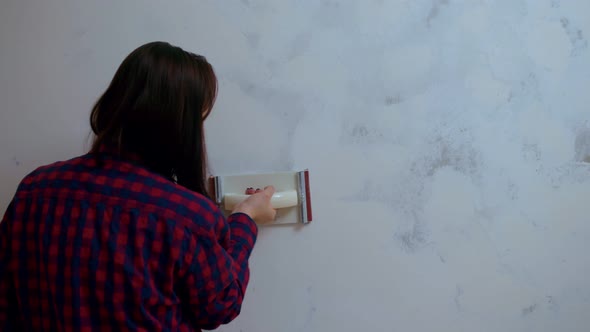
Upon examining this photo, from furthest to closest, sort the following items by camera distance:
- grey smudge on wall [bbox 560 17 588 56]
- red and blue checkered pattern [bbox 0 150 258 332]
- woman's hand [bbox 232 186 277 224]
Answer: grey smudge on wall [bbox 560 17 588 56] → woman's hand [bbox 232 186 277 224] → red and blue checkered pattern [bbox 0 150 258 332]

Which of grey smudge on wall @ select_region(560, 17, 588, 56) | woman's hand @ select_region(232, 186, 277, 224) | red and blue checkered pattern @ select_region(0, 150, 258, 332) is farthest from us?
grey smudge on wall @ select_region(560, 17, 588, 56)

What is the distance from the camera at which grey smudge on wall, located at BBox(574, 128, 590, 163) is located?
34.4 inches

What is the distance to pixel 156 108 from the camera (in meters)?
0.56

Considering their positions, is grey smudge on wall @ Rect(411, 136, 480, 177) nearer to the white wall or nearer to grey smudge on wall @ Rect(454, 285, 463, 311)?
the white wall

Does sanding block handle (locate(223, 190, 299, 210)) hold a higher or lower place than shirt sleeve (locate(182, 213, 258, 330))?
higher

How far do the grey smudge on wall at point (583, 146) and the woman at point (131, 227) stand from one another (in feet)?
2.34

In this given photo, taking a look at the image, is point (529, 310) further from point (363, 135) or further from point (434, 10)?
point (434, 10)

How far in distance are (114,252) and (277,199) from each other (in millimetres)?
333

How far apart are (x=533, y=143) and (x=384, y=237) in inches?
13.6

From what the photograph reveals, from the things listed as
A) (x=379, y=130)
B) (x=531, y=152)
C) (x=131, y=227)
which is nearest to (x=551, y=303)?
(x=531, y=152)

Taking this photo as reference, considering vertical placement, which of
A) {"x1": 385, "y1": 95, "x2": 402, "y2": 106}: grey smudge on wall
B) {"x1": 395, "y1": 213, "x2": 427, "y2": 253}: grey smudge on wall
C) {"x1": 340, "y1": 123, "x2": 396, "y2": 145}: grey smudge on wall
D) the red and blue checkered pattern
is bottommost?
{"x1": 395, "y1": 213, "x2": 427, "y2": 253}: grey smudge on wall

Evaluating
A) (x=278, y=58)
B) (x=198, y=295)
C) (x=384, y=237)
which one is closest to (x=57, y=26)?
(x=278, y=58)

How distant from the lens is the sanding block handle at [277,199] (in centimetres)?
81

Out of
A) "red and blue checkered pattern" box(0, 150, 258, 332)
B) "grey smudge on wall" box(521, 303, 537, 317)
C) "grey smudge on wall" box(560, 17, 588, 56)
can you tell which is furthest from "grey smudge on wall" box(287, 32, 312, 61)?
"grey smudge on wall" box(521, 303, 537, 317)
